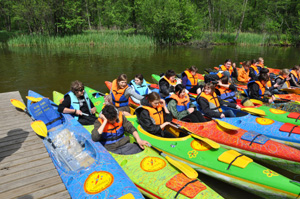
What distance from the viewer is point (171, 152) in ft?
12.2

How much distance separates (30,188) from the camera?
268 cm

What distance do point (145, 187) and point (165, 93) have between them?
11.8 feet

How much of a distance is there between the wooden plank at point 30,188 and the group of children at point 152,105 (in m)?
0.80

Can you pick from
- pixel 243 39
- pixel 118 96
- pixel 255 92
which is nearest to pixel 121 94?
pixel 118 96

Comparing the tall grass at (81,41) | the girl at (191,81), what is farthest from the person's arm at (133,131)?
the tall grass at (81,41)

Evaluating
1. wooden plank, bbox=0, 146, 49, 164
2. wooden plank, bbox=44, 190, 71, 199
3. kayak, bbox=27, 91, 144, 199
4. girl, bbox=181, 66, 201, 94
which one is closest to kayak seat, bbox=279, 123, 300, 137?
girl, bbox=181, 66, 201, 94

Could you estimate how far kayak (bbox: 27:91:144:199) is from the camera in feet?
8.34

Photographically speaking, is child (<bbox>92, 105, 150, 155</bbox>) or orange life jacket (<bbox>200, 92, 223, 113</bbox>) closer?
child (<bbox>92, 105, 150, 155</bbox>)

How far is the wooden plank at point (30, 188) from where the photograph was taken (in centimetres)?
258

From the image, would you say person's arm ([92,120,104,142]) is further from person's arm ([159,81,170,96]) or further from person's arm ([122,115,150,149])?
person's arm ([159,81,170,96])

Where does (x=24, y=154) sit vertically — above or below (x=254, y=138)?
above

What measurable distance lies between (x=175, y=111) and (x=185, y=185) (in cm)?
223

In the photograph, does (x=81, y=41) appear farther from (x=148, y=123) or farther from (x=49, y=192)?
(x=49, y=192)

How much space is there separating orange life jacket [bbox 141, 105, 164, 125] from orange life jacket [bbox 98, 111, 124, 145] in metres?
0.66
